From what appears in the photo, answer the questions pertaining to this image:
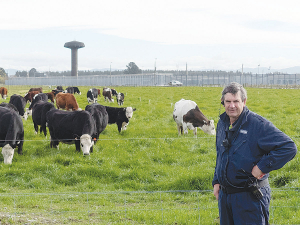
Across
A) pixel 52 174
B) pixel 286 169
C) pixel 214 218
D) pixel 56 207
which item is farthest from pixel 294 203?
pixel 52 174

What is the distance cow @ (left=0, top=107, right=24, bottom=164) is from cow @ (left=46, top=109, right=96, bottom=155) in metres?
1.14

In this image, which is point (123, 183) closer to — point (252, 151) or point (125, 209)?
point (125, 209)

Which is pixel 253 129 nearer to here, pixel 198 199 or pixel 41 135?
pixel 198 199

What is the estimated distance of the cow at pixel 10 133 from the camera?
10828mm

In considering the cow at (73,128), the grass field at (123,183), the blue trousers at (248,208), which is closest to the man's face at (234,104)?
the blue trousers at (248,208)

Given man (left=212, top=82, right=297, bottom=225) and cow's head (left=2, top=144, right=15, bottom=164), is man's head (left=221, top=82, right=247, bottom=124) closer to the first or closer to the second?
man (left=212, top=82, right=297, bottom=225)

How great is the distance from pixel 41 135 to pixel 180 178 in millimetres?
8345

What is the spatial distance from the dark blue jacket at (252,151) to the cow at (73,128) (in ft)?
26.7

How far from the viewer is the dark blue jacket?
10.7 ft

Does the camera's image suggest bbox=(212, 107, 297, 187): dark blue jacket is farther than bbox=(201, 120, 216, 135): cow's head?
No

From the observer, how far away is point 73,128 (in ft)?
39.4

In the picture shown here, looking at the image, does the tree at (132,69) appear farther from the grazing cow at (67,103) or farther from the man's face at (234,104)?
the man's face at (234,104)

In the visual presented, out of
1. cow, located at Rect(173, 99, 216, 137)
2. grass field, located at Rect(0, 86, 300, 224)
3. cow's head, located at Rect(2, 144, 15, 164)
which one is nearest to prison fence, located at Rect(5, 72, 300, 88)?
cow, located at Rect(173, 99, 216, 137)

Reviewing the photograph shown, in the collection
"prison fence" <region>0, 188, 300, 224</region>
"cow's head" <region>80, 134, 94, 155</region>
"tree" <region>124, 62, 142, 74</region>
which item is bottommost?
"prison fence" <region>0, 188, 300, 224</region>
